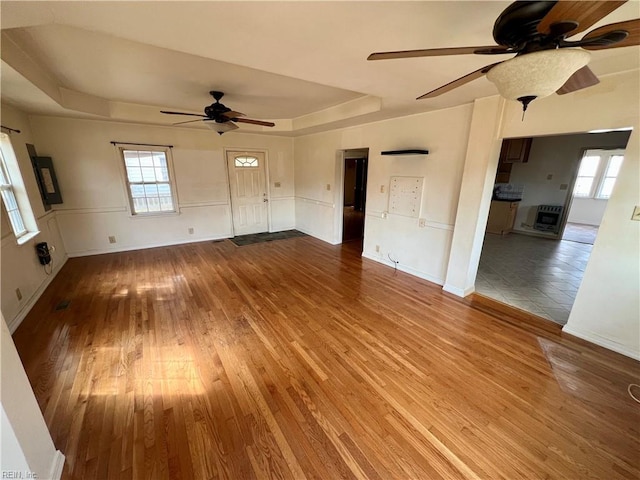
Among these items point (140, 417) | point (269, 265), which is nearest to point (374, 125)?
point (269, 265)

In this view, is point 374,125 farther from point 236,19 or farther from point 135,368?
point 135,368

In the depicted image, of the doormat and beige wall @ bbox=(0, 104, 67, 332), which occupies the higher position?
beige wall @ bbox=(0, 104, 67, 332)

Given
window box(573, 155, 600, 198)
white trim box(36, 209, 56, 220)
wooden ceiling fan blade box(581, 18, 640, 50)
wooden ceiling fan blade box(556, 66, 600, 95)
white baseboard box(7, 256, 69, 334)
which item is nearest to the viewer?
wooden ceiling fan blade box(581, 18, 640, 50)

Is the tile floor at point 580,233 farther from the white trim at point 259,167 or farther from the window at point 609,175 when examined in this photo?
the white trim at point 259,167

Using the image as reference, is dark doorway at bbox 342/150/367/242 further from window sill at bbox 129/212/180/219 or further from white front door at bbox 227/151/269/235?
window sill at bbox 129/212/180/219

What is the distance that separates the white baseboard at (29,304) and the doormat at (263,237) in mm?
2913

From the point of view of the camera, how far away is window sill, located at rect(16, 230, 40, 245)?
3.03 meters

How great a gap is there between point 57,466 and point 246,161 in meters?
5.61

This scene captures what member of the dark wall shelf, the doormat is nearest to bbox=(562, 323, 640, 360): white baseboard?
the dark wall shelf

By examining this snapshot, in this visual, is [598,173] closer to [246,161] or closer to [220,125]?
[246,161]

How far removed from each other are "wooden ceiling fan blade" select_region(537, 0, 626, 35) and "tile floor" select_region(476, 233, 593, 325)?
9.85 ft

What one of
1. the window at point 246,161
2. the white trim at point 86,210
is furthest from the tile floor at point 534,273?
the white trim at point 86,210

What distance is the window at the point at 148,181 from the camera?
4.83m

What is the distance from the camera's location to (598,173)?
710 cm
